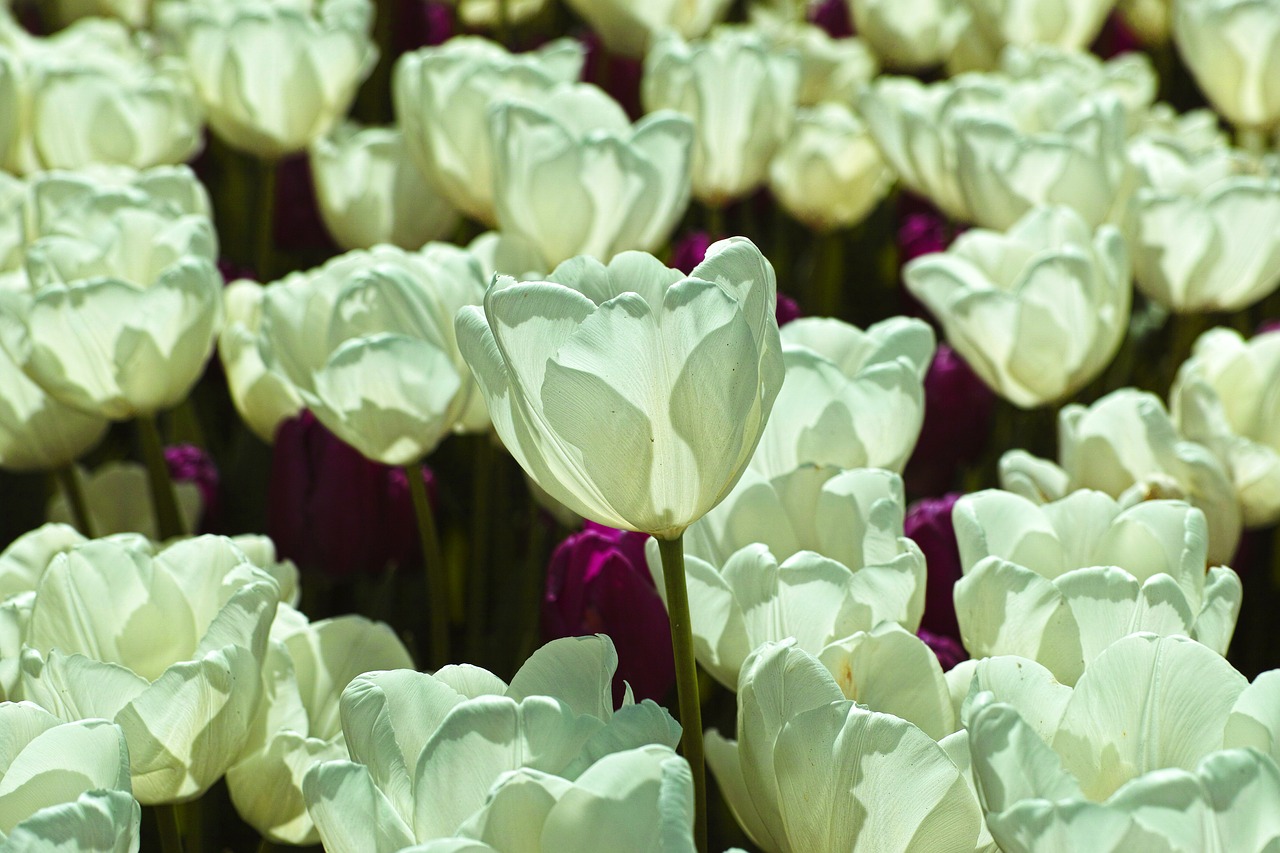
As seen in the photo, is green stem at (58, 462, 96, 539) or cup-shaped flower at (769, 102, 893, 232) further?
cup-shaped flower at (769, 102, 893, 232)

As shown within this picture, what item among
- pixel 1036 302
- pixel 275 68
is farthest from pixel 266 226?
pixel 1036 302

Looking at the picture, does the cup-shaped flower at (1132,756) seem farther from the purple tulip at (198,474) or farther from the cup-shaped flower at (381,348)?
the purple tulip at (198,474)

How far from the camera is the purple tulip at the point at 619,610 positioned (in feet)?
2.19

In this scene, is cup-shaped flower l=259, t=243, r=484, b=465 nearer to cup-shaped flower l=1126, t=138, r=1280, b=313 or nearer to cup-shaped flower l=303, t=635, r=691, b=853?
cup-shaped flower l=303, t=635, r=691, b=853

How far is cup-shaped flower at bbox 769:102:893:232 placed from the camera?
1.28 m

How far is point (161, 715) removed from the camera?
21.2 inches

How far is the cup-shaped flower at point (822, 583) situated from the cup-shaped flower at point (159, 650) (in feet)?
0.55

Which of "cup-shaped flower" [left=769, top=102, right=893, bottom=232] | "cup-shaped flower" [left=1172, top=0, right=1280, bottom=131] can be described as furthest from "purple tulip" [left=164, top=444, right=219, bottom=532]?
"cup-shaped flower" [left=1172, top=0, right=1280, bottom=131]

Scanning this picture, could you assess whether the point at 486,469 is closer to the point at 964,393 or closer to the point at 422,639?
the point at 422,639

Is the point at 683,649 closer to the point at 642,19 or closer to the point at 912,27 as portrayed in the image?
the point at 642,19

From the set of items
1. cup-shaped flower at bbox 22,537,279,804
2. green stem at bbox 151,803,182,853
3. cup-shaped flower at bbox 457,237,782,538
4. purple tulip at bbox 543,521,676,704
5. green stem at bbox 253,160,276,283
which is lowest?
green stem at bbox 253,160,276,283

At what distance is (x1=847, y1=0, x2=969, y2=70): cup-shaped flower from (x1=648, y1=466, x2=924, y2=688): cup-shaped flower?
3.62ft

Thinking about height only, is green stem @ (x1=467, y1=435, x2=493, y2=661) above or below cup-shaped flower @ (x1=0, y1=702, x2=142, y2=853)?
below

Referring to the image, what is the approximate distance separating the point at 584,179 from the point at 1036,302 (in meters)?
0.30
